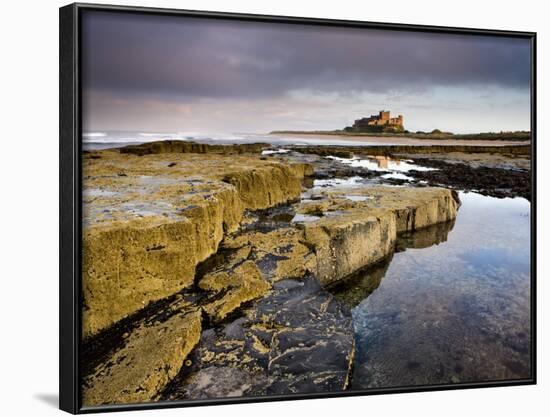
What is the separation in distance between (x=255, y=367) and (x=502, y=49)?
2.69 m

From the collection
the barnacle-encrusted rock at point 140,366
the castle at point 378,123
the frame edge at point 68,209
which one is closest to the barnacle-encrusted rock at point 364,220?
the castle at point 378,123

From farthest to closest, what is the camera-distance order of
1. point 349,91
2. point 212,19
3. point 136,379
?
point 349,91 < point 212,19 < point 136,379

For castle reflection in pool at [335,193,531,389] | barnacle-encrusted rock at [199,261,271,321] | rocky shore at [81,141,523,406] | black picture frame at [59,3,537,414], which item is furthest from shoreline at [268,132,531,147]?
black picture frame at [59,3,537,414]

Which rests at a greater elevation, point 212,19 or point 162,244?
point 212,19

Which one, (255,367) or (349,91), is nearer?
(255,367)

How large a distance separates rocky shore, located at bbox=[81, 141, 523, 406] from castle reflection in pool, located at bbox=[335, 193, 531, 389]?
10cm

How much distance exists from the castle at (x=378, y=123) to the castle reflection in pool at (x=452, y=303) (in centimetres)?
73

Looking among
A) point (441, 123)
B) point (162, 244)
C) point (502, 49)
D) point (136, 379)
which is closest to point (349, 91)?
point (441, 123)

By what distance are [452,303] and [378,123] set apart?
1282 millimetres

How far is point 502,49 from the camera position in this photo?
5.30 metres

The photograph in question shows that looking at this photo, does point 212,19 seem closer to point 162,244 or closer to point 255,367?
point 162,244

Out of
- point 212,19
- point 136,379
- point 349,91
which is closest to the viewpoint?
point 136,379

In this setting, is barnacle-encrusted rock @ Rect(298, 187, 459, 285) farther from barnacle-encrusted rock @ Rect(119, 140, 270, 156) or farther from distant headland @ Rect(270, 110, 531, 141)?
barnacle-encrusted rock @ Rect(119, 140, 270, 156)

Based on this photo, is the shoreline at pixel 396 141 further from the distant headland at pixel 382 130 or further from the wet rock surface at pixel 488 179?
the wet rock surface at pixel 488 179
